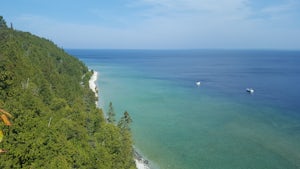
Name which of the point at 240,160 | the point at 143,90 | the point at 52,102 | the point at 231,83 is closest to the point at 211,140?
the point at 240,160

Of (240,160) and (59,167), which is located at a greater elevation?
(59,167)

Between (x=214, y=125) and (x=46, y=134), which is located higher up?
(x=46, y=134)

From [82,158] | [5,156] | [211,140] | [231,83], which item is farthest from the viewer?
[231,83]

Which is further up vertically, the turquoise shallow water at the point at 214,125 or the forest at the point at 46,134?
the forest at the point at 46,134

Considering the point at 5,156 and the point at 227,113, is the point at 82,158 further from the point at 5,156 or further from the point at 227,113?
the point at 227,113

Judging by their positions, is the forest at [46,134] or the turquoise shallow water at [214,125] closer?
the forest at [46,134]

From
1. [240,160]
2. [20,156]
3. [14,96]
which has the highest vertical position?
[14,96]

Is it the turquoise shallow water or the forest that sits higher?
the forest

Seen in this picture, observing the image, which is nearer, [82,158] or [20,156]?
[20,156]

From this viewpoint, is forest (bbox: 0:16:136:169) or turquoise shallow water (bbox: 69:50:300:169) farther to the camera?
turquoise shallow water (bbox: 69:50:300:169)

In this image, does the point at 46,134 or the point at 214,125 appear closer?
the point at 46,134

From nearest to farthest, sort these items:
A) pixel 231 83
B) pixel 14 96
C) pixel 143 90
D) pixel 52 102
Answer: pixel 14 96
pixel 52 102
pixel 143 90
pixel 231 83
